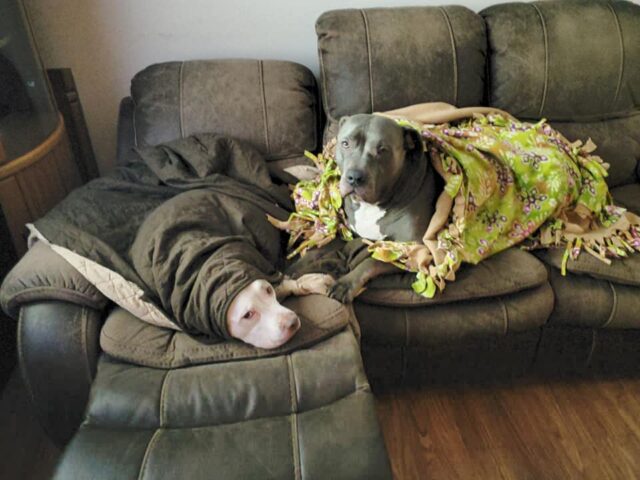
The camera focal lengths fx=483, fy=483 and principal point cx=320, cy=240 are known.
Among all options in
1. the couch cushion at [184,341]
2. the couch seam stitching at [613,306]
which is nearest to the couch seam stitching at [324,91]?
the couch cushion at [184,341]

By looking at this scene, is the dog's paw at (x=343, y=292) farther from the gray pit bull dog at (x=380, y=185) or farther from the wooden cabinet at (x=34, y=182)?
the wooden cabinet at (x=34, y=182)

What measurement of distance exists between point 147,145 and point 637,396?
1.94 meters

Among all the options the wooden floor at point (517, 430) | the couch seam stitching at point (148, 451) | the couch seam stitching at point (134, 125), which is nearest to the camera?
the couch seam stitching at point (148, 451)

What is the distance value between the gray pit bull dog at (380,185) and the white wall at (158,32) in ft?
2.60

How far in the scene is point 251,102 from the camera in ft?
5.97

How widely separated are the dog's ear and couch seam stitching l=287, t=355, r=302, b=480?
687 millimetres

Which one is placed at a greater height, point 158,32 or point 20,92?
point 158,32

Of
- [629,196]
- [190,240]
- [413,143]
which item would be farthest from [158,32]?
[629,196]

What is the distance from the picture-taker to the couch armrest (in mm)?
1185

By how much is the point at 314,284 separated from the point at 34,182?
1026 millimetres

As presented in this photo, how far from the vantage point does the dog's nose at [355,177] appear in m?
1.32

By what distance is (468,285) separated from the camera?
1.40 m

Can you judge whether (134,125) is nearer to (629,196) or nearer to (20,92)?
(20,92)

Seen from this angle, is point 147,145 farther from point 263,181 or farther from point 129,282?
point 129,282
